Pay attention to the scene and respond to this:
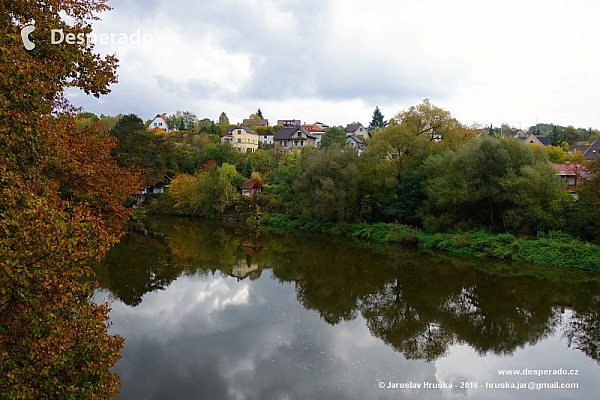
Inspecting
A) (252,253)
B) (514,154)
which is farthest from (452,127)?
(252,253)

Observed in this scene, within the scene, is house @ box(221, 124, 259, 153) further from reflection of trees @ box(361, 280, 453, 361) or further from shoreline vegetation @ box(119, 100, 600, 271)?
reflection of trees @ box(361, 280, 453, 361)

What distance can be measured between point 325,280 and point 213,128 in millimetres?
55366

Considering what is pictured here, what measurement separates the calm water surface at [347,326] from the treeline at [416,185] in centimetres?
445

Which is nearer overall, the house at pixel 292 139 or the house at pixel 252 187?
the house at pixel 252 187

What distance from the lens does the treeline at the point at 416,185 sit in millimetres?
24438

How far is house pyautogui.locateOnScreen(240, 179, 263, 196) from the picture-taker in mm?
45750

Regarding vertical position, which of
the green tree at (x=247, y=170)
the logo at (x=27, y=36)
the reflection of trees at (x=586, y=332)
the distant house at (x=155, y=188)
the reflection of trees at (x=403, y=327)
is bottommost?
the distant house at (x=155, y=188)

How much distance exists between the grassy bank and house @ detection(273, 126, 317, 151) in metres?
31.6

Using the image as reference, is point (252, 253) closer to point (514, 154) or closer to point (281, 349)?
point (281, 349)

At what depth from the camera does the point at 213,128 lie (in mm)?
71062

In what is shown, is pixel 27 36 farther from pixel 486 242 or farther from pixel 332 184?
pixel 332 184

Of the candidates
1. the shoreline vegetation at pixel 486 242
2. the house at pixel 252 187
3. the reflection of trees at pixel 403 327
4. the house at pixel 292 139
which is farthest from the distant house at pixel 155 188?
the reflection of trees at pixel 403 327

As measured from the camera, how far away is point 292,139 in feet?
208

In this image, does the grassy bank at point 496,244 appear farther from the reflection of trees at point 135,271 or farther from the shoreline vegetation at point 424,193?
the reflection of trees at point 135,271
